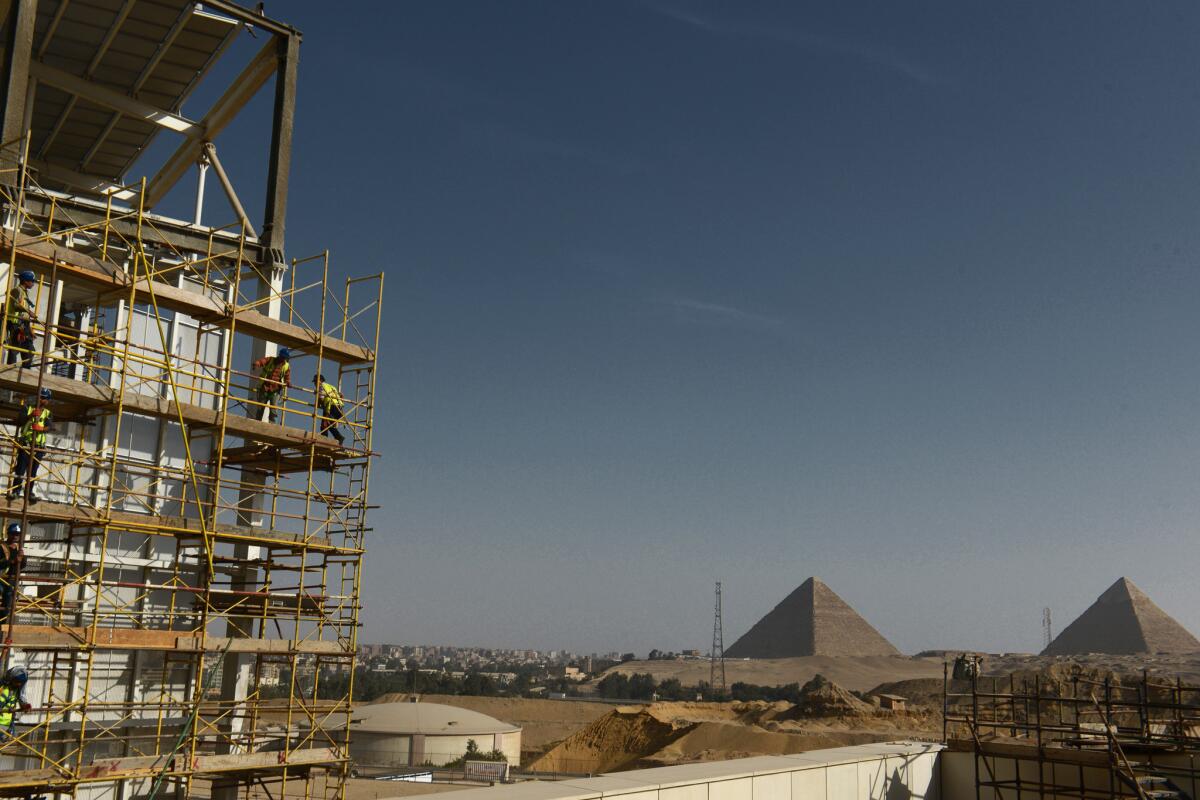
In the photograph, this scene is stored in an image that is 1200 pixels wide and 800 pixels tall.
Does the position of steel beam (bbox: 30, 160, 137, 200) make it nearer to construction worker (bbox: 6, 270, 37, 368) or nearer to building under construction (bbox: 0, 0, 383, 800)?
building under construction (bbox: 0, 0, 383, 800)

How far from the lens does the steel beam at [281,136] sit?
1925 cm

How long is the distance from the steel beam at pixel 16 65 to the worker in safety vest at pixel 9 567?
21.9 ft

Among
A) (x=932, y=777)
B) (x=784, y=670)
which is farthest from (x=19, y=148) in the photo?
(x=784, y=670)

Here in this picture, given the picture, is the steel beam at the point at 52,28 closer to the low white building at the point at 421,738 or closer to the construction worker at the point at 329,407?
the construction worker at the point at 329,407

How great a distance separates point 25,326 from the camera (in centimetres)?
1359

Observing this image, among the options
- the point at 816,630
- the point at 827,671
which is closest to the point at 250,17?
the point at 827,671

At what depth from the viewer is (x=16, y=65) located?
52.7 ft

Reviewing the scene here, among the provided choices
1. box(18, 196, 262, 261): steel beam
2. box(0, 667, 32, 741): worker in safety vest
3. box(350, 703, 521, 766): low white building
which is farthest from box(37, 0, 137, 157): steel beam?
box(350, 703, 521, 766): low white building

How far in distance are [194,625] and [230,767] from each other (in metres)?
3.20

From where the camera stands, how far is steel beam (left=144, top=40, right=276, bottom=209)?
1980cm

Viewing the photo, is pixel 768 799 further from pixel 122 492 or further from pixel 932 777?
pixel 122 492

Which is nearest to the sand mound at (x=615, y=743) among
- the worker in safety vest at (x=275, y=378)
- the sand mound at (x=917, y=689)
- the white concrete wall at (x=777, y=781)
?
the sand mound at (x=917, y=689)

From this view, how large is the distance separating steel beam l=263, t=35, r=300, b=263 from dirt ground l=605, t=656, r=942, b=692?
124253 mm

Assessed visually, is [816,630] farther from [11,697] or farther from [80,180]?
[11,697]
